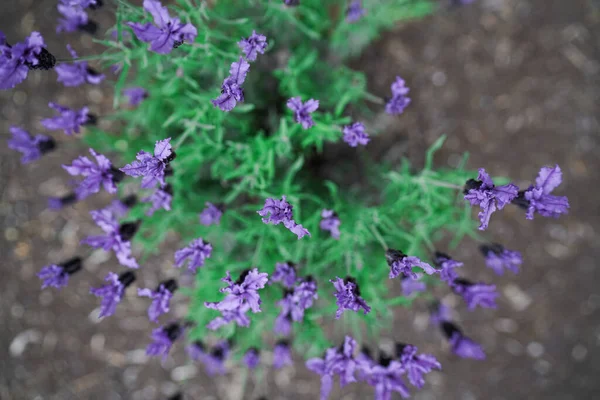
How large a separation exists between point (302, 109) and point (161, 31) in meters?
0.52

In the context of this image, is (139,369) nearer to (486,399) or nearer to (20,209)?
(20,209)

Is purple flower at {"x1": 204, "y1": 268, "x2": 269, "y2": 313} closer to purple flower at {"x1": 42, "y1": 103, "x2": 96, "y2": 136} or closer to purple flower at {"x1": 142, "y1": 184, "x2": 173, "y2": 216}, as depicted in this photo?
purple flower at {"x1": 142, "y1": 184, "x2": 173, "y2": 216}

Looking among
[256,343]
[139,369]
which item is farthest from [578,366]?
[139,369]

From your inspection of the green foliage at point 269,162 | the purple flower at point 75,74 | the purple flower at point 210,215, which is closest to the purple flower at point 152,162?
the green foliage at point 269,162

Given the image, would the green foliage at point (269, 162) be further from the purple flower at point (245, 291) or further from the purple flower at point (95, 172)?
the purple flower at point (245, 291)

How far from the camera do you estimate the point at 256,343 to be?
2.10 m

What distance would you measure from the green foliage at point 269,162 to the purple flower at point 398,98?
0.18 meters

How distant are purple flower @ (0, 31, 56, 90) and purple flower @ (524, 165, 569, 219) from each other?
5.21 feet

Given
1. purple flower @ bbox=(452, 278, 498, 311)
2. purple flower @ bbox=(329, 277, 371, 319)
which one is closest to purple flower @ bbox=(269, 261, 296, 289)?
purple flower @ bbox=(329, 277, 371, 319)

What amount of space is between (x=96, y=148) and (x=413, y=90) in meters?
1.85

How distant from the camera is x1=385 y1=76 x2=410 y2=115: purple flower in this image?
1.72 meters

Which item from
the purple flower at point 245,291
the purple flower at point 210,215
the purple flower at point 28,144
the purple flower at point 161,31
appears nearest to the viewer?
the purple flower at point 161,31

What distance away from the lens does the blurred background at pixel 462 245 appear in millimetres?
2781

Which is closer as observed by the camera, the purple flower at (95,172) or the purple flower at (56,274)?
the purple flower at (95,172)
